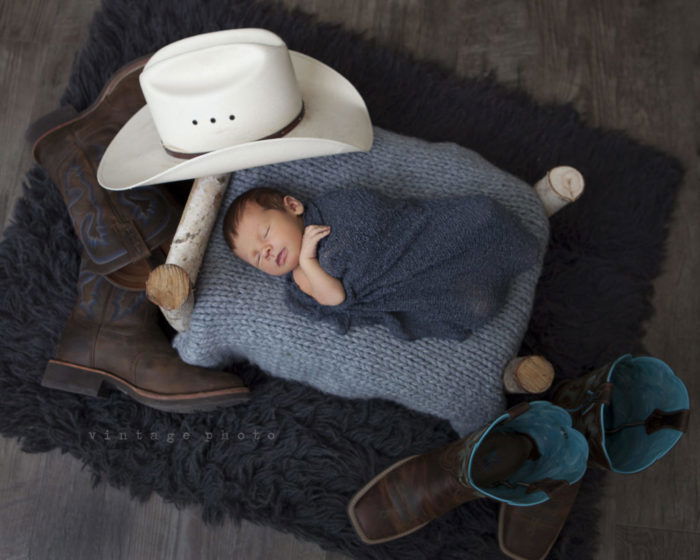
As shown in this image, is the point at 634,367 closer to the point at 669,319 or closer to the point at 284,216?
the point at 669,319

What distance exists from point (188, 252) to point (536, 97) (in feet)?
3.36

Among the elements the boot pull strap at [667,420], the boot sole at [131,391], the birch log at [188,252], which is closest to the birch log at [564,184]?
the boot pull strap at [667,420]

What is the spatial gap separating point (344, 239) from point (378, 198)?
0.35 ft

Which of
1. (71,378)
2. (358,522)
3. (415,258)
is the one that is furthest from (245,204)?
(358,522)

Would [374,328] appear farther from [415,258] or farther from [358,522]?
[358,522]

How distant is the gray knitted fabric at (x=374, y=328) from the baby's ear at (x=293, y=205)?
9 cm

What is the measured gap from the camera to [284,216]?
3.46ft

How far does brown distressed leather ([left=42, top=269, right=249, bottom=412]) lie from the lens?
1176 millimetres

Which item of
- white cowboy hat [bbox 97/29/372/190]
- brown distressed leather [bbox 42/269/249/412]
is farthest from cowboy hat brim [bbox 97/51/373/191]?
brown distressed leather [bbox 42/269/249/412]

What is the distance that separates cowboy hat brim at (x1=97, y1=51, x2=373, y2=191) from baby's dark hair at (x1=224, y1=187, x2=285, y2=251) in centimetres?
8

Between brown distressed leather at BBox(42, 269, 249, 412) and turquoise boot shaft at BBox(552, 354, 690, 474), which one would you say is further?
brown distressed leather at BBox(42, 269, 249, 412)

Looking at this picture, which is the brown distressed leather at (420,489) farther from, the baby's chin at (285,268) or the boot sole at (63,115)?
the boot sole at (63,115)

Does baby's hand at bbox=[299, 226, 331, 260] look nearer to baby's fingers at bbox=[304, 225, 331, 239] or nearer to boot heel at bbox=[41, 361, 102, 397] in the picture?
baby's fingers at bbox=[304, 225, 331, 239]

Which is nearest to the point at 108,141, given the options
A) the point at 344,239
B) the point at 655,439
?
the point at 344,239
